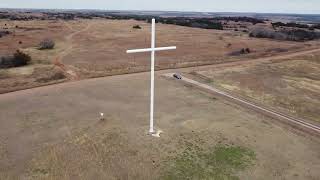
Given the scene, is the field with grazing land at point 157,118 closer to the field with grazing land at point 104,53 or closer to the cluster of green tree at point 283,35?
the field with grazing land at point 104,53

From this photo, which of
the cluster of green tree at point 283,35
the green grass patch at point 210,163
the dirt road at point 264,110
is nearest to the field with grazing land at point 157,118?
the green grass patch at point 210,163

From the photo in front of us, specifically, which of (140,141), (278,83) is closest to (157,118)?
(140,141)

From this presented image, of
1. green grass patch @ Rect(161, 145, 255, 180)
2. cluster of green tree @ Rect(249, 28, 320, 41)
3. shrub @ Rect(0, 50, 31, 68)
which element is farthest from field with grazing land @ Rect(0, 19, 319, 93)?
green grass patch @ Rect(161, 145, 255, 180)

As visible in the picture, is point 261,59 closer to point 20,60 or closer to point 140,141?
point 20,60

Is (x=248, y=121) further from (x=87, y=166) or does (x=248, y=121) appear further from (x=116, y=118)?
(x=87, y=166)

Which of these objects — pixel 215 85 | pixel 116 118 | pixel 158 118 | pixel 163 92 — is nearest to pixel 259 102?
pixel 215 85

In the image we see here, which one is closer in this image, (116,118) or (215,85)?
(116,118)

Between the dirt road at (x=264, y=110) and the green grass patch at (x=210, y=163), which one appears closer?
the green grass patch at (x=210, y=163)
